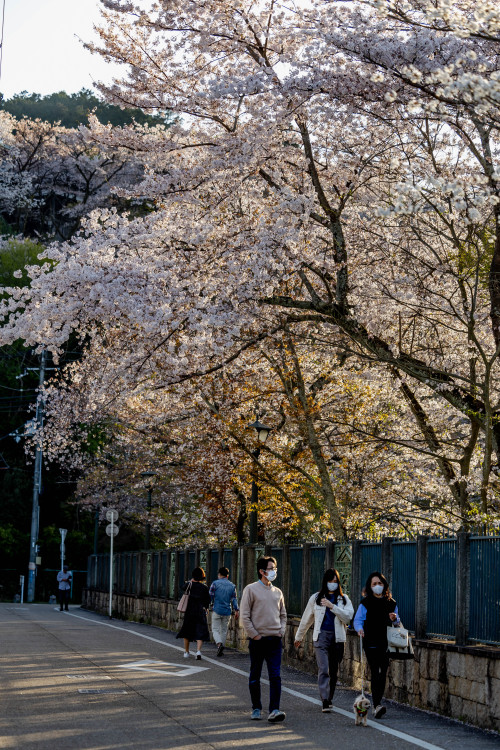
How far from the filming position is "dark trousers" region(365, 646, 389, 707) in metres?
11.3

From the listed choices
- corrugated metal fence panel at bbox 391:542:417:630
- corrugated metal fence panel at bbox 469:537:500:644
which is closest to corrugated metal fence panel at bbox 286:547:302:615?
corrugated metal fence panel at bbox 391:542:417:630

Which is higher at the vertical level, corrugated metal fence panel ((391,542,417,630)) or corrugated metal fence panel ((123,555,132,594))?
corrugated metal fence panel ((391,542,417,630))

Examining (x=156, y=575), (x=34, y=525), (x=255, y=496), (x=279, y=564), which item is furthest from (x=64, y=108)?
(x=279, y=564)

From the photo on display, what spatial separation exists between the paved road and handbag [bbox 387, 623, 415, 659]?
2.30ft

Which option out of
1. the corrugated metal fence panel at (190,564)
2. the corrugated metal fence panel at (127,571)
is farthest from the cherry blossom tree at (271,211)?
the corrugated metal fence panel at (127,571)

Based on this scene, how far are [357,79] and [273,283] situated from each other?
323 cm

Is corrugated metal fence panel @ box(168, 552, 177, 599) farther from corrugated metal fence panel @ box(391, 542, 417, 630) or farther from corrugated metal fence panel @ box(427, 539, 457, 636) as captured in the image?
corrugated metal fence panel @ box(427, 539, 457, 636)

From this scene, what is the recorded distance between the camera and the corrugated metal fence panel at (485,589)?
11.2 m

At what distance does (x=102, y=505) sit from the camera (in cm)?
4709

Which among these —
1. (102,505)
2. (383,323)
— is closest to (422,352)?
(383,323)

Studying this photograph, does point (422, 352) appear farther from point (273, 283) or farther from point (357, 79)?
point (357, 79)

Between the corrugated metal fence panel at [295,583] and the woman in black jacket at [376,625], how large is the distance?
24.3 feet

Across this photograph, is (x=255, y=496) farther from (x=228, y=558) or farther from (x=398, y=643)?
(x=398, y=643)

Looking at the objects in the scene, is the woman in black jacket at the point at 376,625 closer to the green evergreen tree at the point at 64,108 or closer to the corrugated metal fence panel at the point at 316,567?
the corrugated metal fence panel at the point at 316,567
